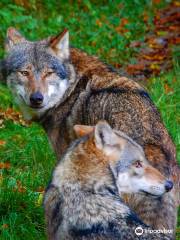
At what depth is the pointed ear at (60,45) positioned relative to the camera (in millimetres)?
8258

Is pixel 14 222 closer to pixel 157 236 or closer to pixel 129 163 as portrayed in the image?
pixel 129 163

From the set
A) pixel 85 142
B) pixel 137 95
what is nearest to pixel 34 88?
pixel 137 95

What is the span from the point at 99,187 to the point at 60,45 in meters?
2.87

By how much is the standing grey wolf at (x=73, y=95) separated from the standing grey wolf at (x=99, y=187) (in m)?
0.37

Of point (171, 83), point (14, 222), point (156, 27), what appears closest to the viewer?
point (14, 222)

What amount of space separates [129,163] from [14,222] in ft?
5.56

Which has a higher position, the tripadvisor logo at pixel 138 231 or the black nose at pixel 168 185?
the black nose at pixel 168 185

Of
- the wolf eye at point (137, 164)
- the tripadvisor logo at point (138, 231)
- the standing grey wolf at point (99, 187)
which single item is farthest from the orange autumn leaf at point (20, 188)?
the tripadvisor logo at point (138, 231)

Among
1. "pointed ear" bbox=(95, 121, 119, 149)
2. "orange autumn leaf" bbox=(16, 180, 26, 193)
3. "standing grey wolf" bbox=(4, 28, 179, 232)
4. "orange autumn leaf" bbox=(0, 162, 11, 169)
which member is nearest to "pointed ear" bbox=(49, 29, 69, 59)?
"standing grey wolf" bbox=(4, 28, 179, 232)

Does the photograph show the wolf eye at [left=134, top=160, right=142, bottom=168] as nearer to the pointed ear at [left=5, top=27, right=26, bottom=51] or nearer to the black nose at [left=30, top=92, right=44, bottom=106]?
the black nose at [left=30, top=92, right=44, bottom=106]

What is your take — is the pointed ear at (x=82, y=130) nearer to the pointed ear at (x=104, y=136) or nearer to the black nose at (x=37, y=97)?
the pointed ear at (x=104, y=136)

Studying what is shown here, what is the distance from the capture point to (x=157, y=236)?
18.5ft

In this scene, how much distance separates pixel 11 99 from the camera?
10953mm

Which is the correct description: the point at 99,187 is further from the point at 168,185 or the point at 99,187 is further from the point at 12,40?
the point at 12,40
